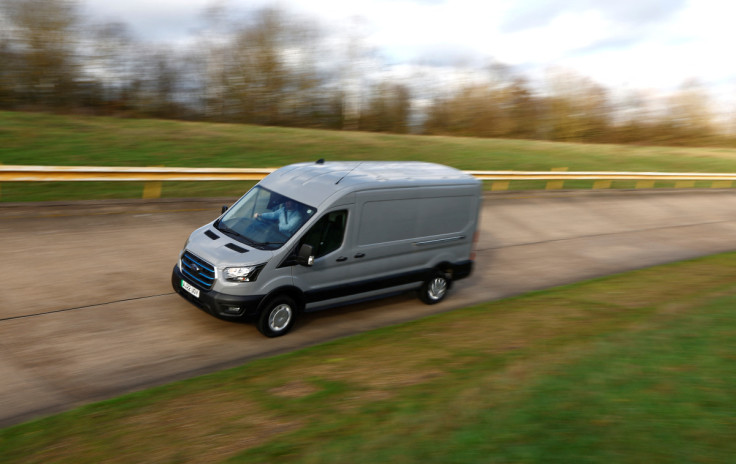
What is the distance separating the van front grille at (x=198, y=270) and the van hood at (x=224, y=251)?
7cm

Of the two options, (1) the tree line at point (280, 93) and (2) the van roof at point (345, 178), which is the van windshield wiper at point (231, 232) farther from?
(1) the tree line at point (280, 93)

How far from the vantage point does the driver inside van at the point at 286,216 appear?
773cm

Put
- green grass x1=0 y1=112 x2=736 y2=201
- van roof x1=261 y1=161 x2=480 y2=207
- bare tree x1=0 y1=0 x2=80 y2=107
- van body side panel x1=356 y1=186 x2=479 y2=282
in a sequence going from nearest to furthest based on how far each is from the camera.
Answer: van roof x1=261 y1=161 x2=480 y2=207
van body side panel x1=356 y1=186 x2=479 y2=282
green grass x1=0 y1=112 x2=736 y2=201
bare tree x1=0 y1=0 x2=80 y2=107

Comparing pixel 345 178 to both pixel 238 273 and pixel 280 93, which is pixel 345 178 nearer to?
pixel 238 273

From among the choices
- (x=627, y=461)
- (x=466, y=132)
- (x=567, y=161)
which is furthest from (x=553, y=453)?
(x=466, y=132)

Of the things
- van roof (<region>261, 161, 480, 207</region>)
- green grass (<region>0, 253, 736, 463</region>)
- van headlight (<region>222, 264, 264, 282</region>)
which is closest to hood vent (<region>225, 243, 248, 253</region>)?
van headlight (<region>222, 264, 264, 282</region>)

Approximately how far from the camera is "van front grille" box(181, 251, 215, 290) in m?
7.31

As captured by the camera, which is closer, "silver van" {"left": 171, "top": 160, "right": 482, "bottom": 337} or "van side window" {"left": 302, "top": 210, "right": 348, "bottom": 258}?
"silver van" {"left": 171, "top": 160, "right": 482, "bottom": 337}

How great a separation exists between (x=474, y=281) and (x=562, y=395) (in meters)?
5.56

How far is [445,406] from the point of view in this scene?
5.47 m

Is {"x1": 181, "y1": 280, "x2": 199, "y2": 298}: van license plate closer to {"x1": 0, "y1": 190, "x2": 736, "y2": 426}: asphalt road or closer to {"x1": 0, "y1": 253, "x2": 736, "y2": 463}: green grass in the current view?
{"x1": 0, "y1": 190, "x2": 736, "y2": 426}: asphalt road

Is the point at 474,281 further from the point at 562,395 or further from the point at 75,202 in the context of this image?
the point at 75,202

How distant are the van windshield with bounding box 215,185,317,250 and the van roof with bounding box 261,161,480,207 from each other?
0.15m

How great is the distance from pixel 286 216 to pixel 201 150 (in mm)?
12956
